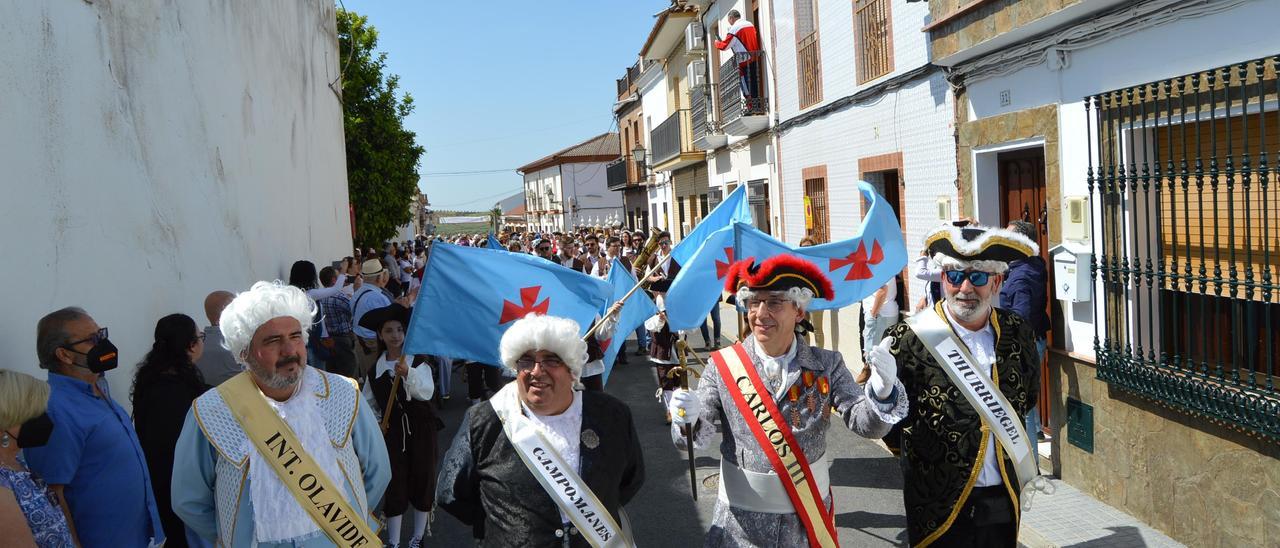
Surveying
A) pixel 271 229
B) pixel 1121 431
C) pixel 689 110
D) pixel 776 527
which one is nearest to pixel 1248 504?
pixel 1121 431

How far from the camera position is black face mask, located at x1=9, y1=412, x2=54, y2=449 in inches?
129

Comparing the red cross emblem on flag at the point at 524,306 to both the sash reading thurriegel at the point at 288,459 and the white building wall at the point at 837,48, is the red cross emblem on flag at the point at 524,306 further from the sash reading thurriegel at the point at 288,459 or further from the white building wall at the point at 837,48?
the white building wall at the point at 837,48

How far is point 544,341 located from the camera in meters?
3.30

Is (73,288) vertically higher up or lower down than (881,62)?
lower down

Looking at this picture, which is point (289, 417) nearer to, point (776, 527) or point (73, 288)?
point (776, 527)

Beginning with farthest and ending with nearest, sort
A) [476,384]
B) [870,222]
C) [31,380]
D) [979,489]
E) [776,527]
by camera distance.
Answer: [476,384], [870,222], [979,489], [776,527], [31,380]

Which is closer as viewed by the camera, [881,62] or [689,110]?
[881,62]

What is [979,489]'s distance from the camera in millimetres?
4074

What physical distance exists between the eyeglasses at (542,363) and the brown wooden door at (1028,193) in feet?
15.6

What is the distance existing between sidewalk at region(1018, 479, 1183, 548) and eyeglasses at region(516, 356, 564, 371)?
3.26m

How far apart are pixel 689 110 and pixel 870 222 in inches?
647

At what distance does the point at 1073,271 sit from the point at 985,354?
7.87ft

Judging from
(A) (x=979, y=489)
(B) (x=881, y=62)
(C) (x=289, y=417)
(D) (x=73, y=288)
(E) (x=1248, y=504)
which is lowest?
(E) (x=1248, y=504)

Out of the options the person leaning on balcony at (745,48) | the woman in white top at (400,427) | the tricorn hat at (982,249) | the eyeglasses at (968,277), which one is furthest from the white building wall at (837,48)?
the woman in white top at (400,427)
